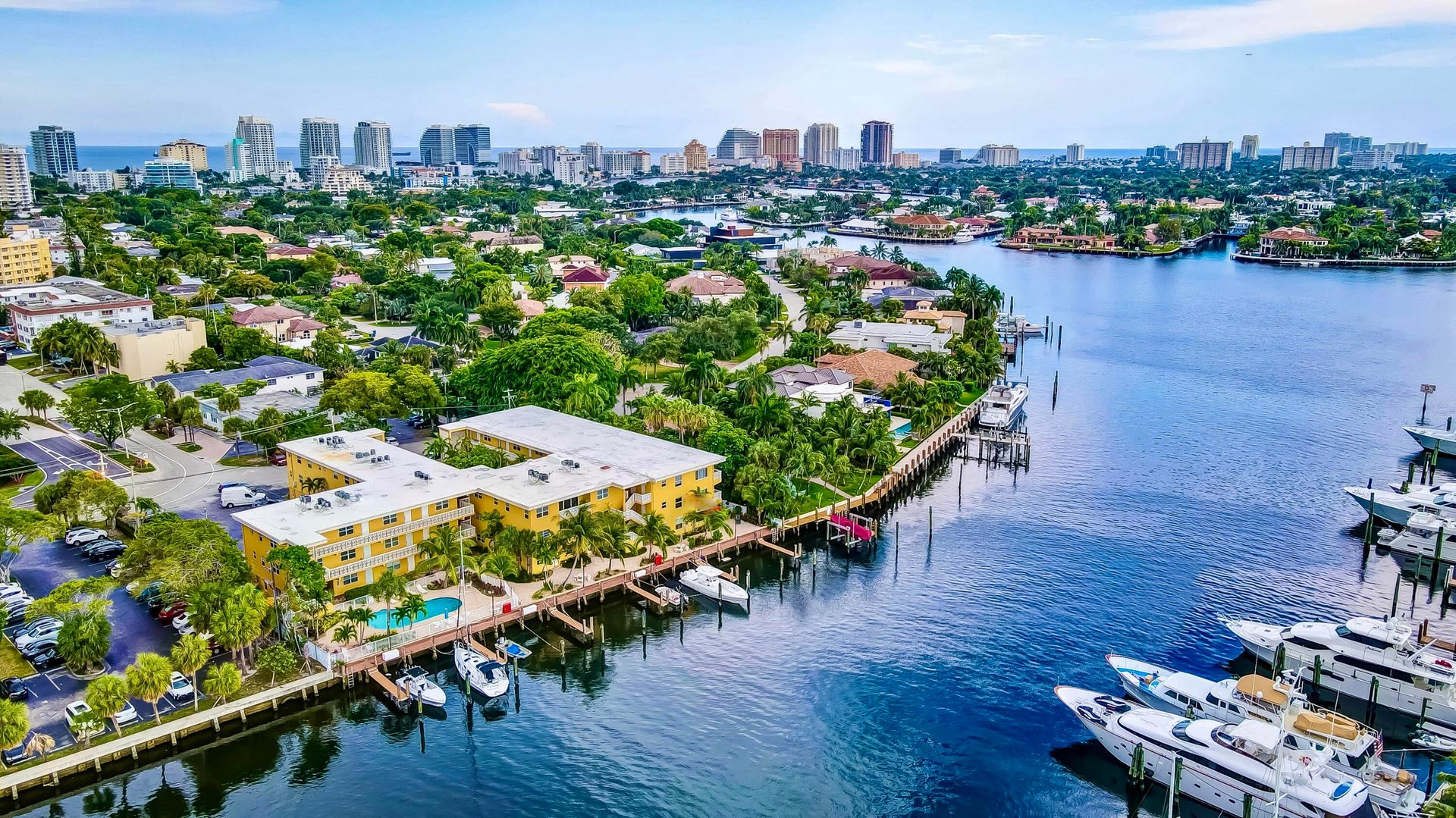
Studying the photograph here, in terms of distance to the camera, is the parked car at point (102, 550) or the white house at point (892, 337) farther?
the white house at point (892, 337)

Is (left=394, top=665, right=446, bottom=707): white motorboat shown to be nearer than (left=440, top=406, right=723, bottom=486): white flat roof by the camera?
Yes

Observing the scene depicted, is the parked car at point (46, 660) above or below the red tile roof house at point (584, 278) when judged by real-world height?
below

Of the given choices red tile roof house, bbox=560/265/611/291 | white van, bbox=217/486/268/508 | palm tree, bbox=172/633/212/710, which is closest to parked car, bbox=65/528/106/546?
white van, bbox=217/486/268/508

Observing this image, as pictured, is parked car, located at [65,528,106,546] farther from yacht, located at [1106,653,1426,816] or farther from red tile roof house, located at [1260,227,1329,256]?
red tile roof house, located at [1260,227,1329,256]

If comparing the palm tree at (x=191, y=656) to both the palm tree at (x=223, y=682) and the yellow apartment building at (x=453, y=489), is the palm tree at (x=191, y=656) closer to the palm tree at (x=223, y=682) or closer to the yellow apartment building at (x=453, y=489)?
the palm tree at (x=223, y=682)

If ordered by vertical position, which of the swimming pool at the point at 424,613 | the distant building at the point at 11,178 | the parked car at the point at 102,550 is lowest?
the swimming pool at the point at 424,613

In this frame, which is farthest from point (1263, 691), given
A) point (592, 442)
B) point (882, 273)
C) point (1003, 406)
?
point (882, 273)

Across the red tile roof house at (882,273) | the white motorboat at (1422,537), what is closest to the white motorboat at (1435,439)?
the white motorboat at (1422,537)
